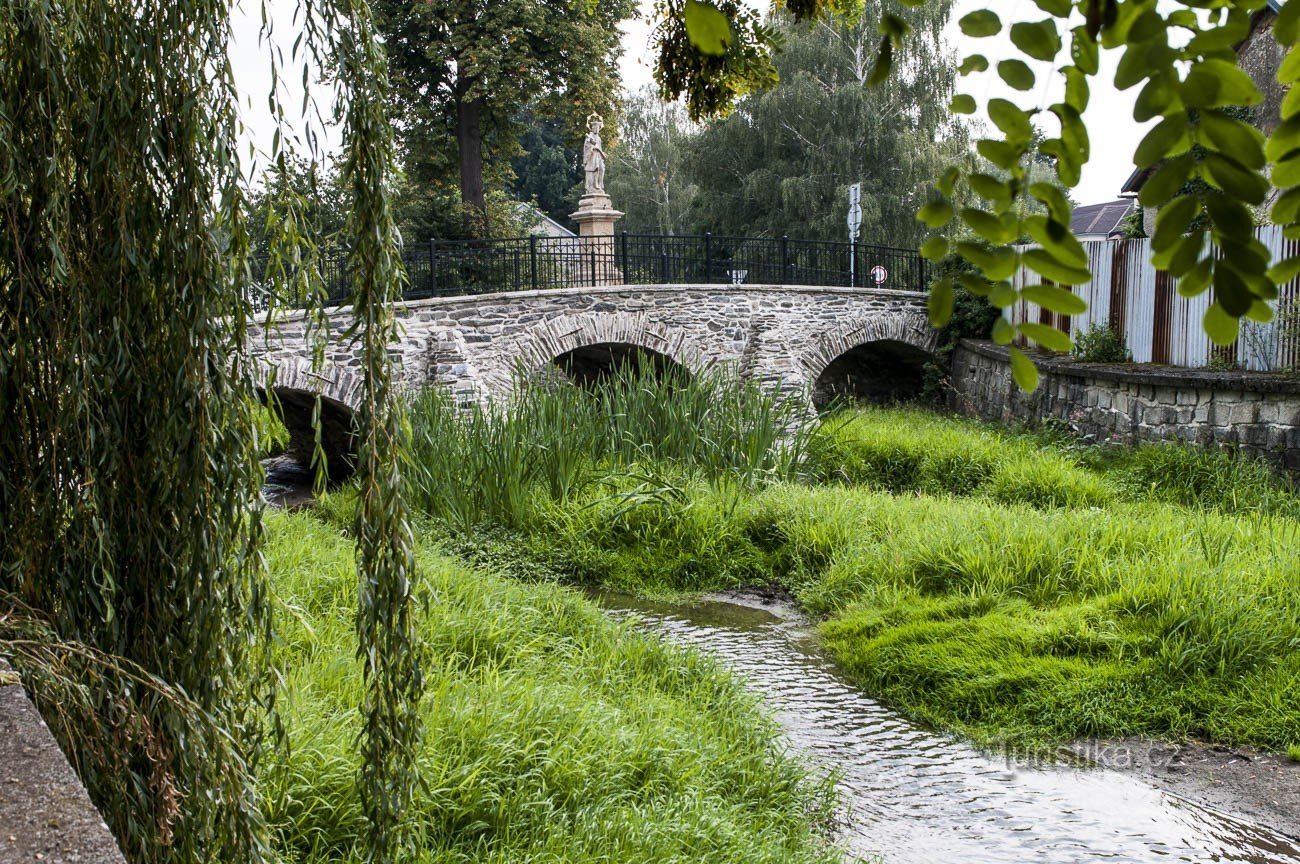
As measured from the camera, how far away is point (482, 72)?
18.6 m

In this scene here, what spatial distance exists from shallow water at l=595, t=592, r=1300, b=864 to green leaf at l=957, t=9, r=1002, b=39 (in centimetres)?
376

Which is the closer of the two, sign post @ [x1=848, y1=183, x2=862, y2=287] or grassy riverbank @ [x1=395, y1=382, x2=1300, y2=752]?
grassy riverbank @ [x1=395, y1=382, x2=1300, y2=752]

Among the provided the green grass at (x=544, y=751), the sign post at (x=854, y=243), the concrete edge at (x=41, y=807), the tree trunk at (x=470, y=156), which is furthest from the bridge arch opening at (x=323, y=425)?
the concrete edge at (x=41, y=807)

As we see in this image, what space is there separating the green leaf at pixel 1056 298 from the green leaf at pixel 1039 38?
0.61ft

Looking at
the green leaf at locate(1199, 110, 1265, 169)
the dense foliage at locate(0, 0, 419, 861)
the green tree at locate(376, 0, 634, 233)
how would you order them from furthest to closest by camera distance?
the green tree at locate(376, 0, 634, 233) → the dense foliage at locate(0, 0, 419, 861) → the green leaf at locate(1199, 110, 1265, 169)

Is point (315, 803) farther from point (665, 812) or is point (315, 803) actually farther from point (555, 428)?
point (555, 428)

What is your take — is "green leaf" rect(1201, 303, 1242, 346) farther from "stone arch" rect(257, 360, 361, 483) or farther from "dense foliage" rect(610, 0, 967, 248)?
"dense foliage" rect(610, 0, 967, 248)

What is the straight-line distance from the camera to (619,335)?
630 inches

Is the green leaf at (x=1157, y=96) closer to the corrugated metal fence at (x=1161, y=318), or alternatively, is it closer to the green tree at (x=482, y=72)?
the corrugated metal fence at (x=1161, y=318)

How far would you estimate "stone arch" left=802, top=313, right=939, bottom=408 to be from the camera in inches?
706

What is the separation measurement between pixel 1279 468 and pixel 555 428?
5769 mm

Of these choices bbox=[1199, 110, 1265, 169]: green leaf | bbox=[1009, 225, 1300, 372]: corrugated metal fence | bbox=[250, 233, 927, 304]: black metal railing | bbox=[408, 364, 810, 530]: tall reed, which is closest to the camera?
bbox=[1199, 110, 1265, 169]: green leaf

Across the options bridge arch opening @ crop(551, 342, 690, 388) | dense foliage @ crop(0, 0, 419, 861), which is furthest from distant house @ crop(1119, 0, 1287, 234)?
dense foliage @ crop(0, 0, 419, 861)

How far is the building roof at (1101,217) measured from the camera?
3916 centimetres
